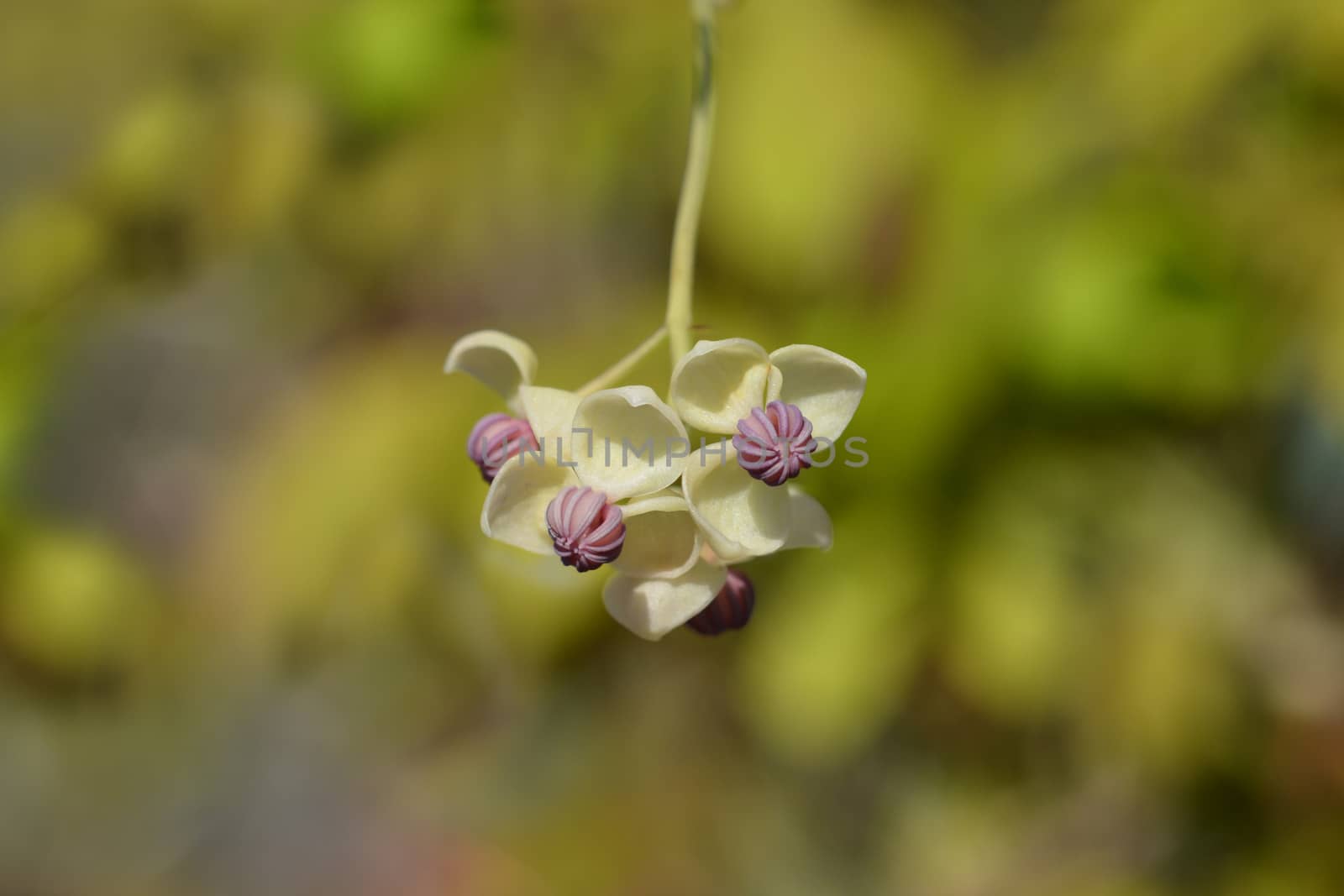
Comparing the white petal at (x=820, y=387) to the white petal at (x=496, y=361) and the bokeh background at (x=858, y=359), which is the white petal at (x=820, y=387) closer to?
the white petal at (x=496, y=361)

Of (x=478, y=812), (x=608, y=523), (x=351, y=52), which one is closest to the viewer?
(x=608, y=523)

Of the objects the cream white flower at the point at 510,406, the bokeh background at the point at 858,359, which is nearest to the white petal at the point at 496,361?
the cream white flower at the point at 510,406

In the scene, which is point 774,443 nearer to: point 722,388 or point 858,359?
point 722,388

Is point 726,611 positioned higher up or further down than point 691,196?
further down

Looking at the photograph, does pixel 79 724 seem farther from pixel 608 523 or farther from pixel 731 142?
pixel 608 523

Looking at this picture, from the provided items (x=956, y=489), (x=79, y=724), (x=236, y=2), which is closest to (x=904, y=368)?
(x=956, y=489)

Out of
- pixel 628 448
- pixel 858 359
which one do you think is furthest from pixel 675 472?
pixel 858 359

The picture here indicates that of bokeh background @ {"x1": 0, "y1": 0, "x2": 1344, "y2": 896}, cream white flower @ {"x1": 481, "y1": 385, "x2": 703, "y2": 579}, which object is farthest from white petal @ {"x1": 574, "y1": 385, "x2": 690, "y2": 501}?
bokeh background @ {"x1": 0, "y1": 0, "x2": 1344, "y2": 896}
